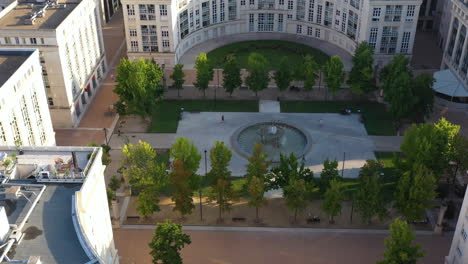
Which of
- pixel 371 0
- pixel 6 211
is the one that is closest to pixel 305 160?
pixel 371 0

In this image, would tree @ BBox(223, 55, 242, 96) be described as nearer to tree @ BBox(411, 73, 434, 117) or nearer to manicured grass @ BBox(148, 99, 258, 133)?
manicured grass @ BBox(148, 99, 258, 133)

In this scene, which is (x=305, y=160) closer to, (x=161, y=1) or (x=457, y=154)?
(x=457, y=154)

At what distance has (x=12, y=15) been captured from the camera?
11200 cm

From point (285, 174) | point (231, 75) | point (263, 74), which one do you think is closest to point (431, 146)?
point (285, 174)

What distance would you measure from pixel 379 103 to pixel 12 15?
8537cm

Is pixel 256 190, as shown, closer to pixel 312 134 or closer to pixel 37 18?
pixel 312 134

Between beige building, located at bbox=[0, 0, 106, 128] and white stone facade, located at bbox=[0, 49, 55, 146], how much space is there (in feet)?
47.9

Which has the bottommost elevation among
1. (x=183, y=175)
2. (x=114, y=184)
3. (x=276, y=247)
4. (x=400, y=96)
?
(x=276, y=247)

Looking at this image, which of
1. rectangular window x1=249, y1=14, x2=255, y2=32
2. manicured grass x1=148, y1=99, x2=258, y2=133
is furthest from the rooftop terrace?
rectangular window x1=249, y1=14, x2=255, y2=32

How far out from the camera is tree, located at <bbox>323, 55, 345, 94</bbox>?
113750 mm

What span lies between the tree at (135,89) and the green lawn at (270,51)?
32.9 metres

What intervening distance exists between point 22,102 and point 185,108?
135 feet

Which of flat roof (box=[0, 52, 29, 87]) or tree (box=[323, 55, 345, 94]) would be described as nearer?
flat roof (box=[0, 52, 29, 87])

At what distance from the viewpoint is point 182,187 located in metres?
78.8
